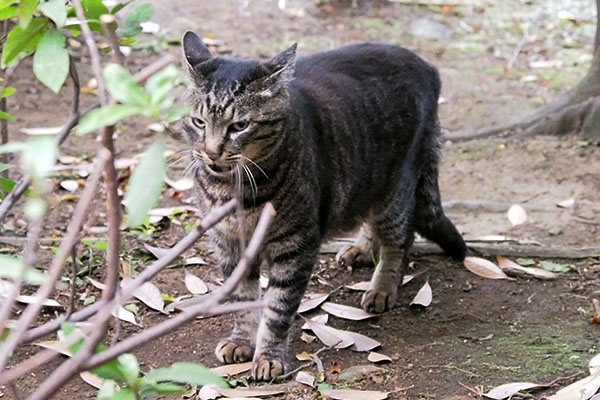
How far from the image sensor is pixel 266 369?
3463 millimetres

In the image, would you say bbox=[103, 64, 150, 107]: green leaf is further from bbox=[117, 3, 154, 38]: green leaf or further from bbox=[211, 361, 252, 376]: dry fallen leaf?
bbox=[211, 361, 252, 376]: dry fallen leaf

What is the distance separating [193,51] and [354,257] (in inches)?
66.8

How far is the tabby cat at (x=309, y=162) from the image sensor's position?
3242 mm

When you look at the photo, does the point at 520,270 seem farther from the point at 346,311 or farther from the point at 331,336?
the point at 331,336

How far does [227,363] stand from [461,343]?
1.02 metres

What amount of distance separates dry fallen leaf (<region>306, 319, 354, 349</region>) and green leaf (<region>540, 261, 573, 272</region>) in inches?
50.7

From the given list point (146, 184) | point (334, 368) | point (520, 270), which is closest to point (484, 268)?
point (520, 270)

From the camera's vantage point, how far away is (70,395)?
10.7 feet

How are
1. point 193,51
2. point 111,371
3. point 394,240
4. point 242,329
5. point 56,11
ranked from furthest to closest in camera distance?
point 394,240 → point 242,329 → point 193,51 → point 56,11 → point 111,371

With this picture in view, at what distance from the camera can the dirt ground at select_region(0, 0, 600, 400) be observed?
11.6 feet

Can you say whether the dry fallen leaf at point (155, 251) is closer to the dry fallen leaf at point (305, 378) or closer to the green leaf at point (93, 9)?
the dry fallen leaf at point (305, 378)

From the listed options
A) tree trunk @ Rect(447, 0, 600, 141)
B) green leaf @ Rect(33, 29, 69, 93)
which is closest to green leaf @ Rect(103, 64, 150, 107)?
green leaf @ Rect(33, 29, 69, 93)

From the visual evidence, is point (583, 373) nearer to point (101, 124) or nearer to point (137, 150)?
point (101, 124)

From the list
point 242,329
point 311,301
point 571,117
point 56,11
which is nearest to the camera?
point 56,11
